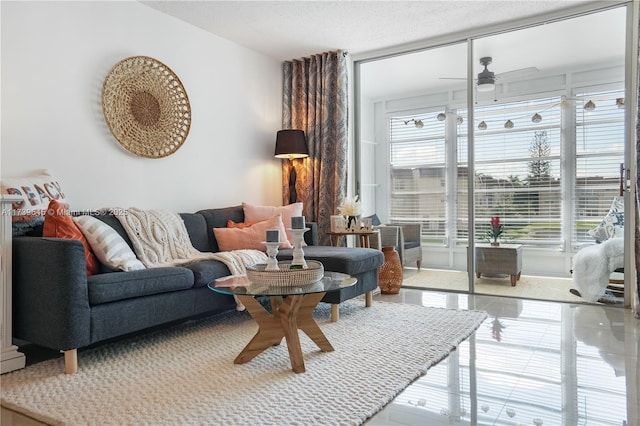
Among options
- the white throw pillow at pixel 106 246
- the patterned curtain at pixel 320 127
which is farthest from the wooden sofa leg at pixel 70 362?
the patterned curtain at pixel 320 127

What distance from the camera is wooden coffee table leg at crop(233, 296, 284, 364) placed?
2.49m

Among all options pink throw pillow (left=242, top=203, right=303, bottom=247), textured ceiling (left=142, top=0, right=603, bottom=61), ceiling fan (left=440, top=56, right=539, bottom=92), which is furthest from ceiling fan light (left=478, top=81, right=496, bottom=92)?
pink throw pillow (left=242, top=203, right=303, bottom=247)

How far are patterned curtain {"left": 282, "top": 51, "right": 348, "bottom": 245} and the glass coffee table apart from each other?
2334 mm

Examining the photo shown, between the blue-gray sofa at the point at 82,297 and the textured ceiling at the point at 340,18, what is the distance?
223 centimetres

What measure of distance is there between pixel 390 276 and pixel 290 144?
169cm

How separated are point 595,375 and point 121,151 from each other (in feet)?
11.3

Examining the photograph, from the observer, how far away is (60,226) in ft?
8.61

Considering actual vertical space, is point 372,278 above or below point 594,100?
below

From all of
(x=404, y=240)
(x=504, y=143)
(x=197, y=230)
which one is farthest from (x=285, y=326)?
(x=504, y=143)

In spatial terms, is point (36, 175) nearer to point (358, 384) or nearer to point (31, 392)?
point (31, 392)

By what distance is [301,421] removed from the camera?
71.4 inches

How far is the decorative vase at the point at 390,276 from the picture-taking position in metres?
4.46

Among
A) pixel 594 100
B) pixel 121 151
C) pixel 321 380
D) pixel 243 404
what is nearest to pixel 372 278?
pixel 321 380

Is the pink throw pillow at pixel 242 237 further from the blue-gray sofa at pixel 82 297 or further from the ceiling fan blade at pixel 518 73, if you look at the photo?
the ceiling fan blade at pixel 518 73
